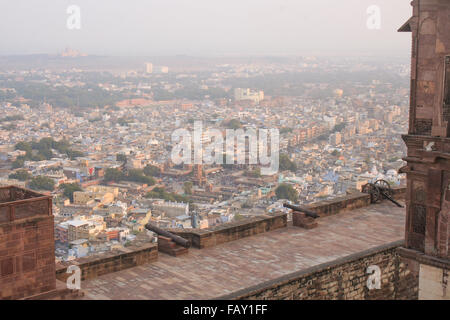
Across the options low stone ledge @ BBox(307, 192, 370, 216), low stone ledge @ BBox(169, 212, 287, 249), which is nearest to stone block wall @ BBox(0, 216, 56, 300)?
low stone ledge @ BBox(169, 212, 287, 249)

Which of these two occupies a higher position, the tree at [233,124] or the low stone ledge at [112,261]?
the low stone ledge at [112,261]

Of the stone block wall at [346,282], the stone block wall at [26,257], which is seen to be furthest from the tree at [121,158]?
the stone block wall at [26,257]

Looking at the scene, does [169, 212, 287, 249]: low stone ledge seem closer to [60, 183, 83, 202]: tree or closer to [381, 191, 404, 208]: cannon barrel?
[381, 191, 404, 208]: cannon barrel

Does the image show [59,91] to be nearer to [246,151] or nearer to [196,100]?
[196,100]

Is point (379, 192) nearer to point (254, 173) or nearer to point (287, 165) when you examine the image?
point (254, 173)

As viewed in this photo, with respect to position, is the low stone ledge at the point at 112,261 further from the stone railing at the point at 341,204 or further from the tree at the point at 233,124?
the tree at the point at 233,124

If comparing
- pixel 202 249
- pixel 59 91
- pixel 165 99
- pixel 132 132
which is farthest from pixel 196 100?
pixel 202 249
